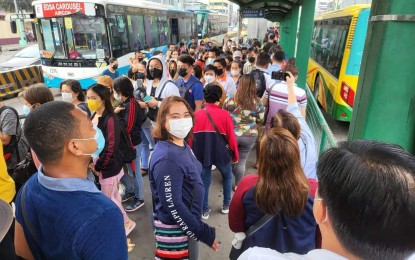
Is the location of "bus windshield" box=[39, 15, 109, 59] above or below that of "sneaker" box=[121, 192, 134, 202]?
above

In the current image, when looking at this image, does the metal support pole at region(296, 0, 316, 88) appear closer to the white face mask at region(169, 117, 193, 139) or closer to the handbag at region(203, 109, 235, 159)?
the handbag at region(203, 109, 235, 159)

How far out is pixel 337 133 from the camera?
24.7 feet

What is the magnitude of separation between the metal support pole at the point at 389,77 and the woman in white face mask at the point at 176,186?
1.20m

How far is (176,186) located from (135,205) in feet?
6.64

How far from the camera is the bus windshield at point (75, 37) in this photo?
31.5ft

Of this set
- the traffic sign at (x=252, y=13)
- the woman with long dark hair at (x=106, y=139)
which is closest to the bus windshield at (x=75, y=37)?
the traffic sign at (x=252, y=13)

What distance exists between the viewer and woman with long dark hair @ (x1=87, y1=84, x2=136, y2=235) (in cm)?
308

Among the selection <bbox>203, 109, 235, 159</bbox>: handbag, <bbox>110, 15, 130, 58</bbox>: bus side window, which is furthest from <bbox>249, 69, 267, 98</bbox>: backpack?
<bbox>110, 15, 130, 58</bbox>: bus side window

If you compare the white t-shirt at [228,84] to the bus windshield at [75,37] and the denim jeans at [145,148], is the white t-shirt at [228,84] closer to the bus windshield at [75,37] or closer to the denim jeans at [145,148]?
the denim jeans at [145,148]

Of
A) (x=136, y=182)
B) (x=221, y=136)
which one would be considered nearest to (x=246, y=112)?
(x=221, y=136)

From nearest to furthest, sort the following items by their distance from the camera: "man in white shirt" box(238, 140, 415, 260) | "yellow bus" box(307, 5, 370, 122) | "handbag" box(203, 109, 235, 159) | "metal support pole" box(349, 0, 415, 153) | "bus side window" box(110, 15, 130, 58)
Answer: "man in white shirt" box(238, 140, 415, 260)
"metal support pole" box(349, 0, 415, 153)
"handbag" box(203, 109, 235, 159)
"yellow bus" box(307, 5, 370, 122)
"bus side window" box(110, 15, 130, 58)

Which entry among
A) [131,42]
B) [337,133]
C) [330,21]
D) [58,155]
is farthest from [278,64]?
[131,42]

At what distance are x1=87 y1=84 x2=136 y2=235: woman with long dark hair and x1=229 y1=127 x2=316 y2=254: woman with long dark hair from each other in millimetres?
1725

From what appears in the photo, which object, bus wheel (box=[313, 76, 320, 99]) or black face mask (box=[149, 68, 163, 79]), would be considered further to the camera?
bus wheel (box=[313, 76, 320, 99])
